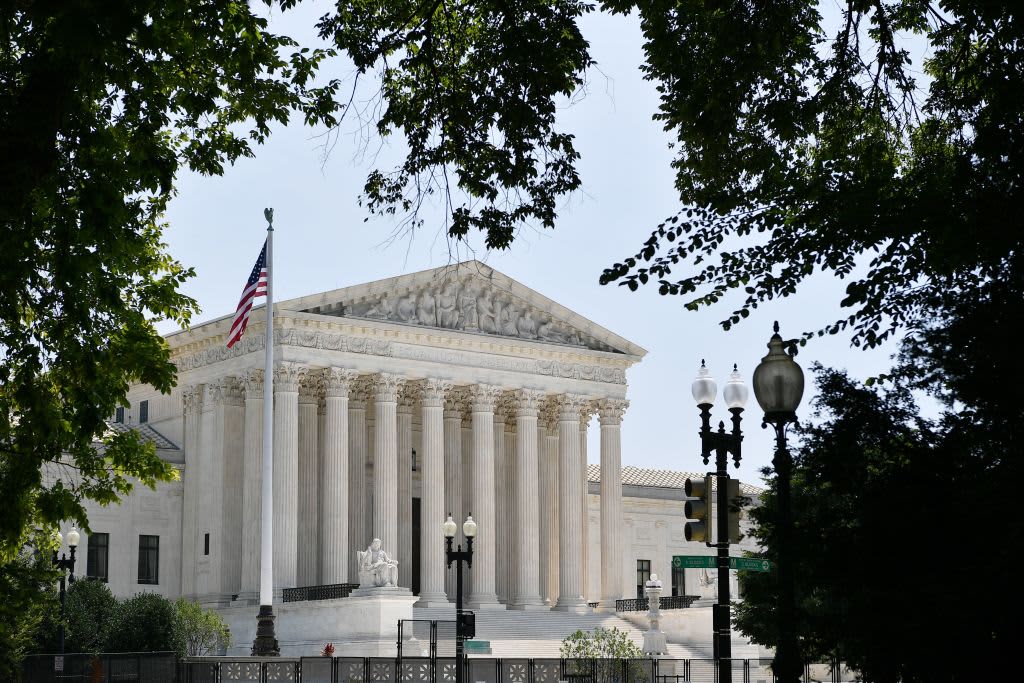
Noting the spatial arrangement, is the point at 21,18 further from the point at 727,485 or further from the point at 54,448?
the point at 727,485

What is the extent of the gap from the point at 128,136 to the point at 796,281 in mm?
7430

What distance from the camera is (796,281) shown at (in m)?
17.1

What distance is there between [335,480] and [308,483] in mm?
3977

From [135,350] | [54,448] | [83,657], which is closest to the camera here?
[54,448]

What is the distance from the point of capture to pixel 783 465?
15.2 meters

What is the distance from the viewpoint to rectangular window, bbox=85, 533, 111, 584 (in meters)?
62.0

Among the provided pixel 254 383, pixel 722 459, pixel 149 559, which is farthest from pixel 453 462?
pixel 722 459

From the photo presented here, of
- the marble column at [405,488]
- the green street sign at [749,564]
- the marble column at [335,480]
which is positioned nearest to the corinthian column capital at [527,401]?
the marble column at [405,488]

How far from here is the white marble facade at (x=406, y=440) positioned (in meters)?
59.8

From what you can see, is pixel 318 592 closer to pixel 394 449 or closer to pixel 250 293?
pixel 394 449

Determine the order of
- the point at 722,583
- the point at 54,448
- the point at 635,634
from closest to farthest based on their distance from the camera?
the point at 722,583 → the point at 54,448 → the point at 635,634

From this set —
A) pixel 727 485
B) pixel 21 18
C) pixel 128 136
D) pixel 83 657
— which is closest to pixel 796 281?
pixel 727 485

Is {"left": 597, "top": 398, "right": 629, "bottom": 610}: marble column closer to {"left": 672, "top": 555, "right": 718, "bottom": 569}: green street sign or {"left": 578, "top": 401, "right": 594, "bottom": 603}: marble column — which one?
{"left": 578, "top": 401, "right": 594, "bottom": 603}: marble column

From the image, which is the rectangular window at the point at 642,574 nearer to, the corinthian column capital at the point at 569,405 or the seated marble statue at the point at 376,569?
the corinthian column capital at the point at 569,405
